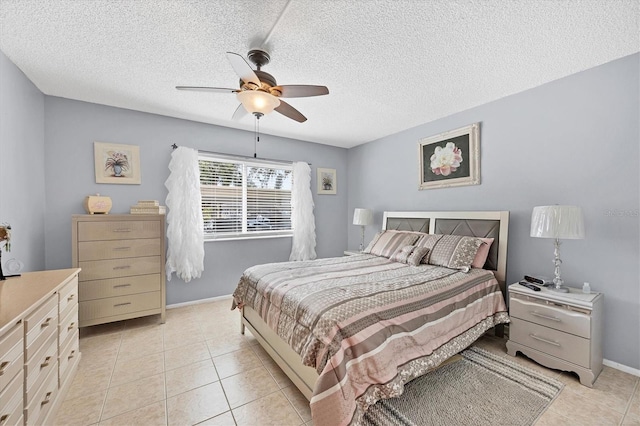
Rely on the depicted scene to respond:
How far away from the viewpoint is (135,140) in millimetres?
3348

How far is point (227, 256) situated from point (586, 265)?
419cm

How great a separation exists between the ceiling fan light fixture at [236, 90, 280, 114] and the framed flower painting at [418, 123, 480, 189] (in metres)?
2.47

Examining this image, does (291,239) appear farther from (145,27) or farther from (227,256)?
(145,27)

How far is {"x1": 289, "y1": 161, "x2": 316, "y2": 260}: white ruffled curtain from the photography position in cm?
451

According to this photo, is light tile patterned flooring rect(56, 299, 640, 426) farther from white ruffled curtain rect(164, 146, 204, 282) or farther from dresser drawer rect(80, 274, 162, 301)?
white ruffled curtain rect(164, 146, 204, 282)

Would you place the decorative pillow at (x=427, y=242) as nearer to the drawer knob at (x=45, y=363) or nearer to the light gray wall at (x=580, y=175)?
the light gray wall at (x=580, y=175)

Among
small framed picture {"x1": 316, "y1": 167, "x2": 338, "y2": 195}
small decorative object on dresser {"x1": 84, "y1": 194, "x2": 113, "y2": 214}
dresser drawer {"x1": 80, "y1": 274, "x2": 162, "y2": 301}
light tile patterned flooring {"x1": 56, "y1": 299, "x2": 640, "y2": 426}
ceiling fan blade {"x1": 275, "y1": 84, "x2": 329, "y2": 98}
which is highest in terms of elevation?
ceiling fan blade {"x1": 275, "y1": 84, "x2": 329, "y2": 98}

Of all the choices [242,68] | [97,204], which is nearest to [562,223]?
[242,68]

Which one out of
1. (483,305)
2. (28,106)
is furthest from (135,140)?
(483,305)

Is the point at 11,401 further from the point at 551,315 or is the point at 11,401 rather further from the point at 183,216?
the point at 551,315

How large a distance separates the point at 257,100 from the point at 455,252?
8.04 feet

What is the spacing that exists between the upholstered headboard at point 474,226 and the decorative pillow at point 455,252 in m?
0.21

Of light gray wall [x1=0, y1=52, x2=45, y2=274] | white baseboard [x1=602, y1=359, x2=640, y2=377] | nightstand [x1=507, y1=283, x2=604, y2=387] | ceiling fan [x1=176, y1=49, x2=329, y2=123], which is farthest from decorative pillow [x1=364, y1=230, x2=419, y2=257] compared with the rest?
light gray wall [x1=0, y1=52, x2=45, y2=274]

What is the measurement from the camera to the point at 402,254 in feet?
10.0
